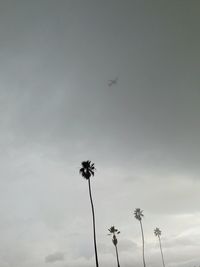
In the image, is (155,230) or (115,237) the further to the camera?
(155,230)

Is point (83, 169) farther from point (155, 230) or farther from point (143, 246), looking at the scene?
point (155, 230)

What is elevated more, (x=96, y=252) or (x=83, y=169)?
(x=83, y=169)

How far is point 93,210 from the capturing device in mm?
68625

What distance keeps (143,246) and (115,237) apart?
2084cm

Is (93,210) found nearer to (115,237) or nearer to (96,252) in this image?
(96,252)

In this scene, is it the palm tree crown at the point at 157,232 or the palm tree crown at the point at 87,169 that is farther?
the palm tree crown at the point at 157,232

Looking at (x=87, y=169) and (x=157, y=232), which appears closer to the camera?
(x=87, y=169)

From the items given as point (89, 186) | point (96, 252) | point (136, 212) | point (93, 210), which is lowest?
point (96, 252)

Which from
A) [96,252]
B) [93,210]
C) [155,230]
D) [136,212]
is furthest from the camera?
[155,230]

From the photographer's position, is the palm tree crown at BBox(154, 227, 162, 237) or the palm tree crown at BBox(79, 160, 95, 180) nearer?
the palm tree crown at BBox(79, 160, 95, 180)

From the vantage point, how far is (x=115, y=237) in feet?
311

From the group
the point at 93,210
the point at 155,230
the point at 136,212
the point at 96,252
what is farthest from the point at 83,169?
the point at 155,230

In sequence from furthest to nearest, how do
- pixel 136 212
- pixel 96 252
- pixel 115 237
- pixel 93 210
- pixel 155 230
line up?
pixel 155 230, pixel 136 212, pixel 115 237, pixel 93 210, pixel 96 252

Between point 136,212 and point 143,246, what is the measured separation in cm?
1309
